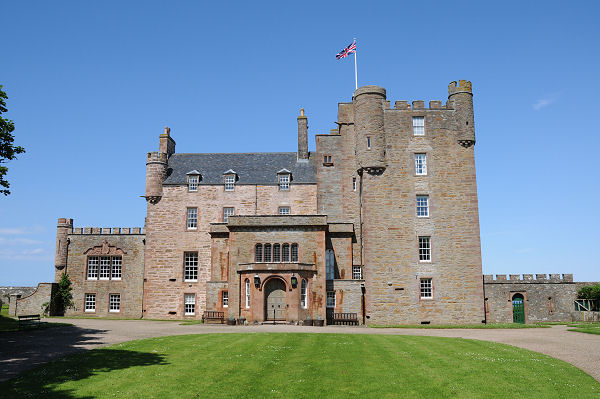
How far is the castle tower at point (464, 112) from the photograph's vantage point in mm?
40125

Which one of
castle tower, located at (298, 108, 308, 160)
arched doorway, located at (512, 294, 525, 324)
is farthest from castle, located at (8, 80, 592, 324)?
castle tower, located at (298, 108, 308, 160)

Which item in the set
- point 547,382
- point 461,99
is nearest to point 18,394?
point 547,382

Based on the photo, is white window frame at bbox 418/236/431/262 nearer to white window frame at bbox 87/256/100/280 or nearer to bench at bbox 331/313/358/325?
bench at bbox 331/313/358/325

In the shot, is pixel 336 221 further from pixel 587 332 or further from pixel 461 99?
pixel 587 332

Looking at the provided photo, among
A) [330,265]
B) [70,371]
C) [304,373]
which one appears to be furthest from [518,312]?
[70,371]

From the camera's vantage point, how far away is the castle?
124ft

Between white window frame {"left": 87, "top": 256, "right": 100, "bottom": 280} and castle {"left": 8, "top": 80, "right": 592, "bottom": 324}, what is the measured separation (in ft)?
0.43

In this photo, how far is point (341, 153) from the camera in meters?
46.4

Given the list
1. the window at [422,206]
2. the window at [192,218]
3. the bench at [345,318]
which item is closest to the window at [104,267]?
the window at [192,218]

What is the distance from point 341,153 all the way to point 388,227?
10.2 meters

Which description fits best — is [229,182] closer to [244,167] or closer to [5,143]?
[244,167]

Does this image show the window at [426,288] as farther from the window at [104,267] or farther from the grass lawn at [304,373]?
the window at [104,267]

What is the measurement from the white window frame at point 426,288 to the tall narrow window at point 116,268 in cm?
2849

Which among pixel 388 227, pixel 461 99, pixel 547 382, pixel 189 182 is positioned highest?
pixel 461 99
